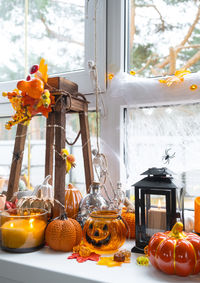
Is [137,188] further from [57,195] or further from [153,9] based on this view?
[153,9]

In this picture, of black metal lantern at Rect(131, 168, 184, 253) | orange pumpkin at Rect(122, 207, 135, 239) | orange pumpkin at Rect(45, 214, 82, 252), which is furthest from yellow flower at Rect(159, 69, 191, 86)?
orange pumpkin at Rect(45, 214, 82, 252)

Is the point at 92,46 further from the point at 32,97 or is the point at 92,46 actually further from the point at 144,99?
the point at 32,97

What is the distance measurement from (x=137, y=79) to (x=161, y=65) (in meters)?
0.12

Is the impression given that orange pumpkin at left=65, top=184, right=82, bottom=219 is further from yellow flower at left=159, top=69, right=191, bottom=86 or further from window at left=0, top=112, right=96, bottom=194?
yellow flower at left=159, top=69, right=191, bottom=86

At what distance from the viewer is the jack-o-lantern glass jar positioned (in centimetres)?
87

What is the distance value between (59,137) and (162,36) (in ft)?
2.06

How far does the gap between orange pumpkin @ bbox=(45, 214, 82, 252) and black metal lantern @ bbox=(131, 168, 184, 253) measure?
0.62 feet

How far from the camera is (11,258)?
2.83 feet

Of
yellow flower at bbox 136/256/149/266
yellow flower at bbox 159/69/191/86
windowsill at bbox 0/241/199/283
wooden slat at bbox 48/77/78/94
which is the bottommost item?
windowsill at bbox 0/241/199/283

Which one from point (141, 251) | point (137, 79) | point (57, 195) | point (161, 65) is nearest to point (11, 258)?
point (57, 195)

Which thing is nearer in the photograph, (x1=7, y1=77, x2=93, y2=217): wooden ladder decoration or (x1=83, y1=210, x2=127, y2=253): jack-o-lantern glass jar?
(x1=83, y1=210, x2=127, y2=253): jack-o-lantern glass jar

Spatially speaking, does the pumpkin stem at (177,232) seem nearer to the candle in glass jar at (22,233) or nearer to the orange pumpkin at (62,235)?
the orange pumpkin at (62,235)

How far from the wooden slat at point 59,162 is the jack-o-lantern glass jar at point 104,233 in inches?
6.3

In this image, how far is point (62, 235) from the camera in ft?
2.96
